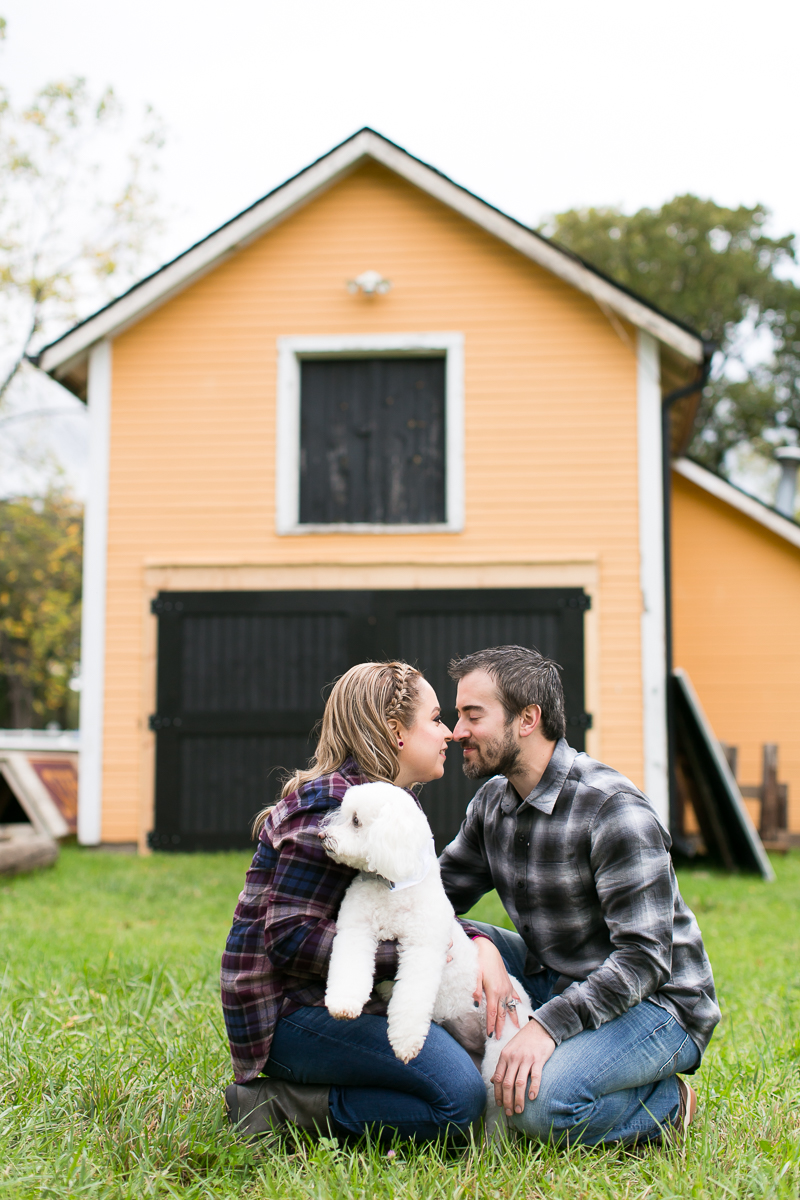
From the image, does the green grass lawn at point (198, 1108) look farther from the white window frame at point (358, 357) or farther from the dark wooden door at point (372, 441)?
the dark wooden door at point (372, 441)

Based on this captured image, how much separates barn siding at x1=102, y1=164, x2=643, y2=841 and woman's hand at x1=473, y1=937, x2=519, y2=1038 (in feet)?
22.8

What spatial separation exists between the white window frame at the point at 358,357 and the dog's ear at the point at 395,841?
7573mm

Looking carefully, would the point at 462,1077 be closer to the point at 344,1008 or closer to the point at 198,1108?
the point at 344,1008

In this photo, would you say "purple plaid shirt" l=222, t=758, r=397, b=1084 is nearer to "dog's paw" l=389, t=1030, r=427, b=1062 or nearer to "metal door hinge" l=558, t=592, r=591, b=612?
"dog's paw" l=389, t=1030, r=427, b=1062

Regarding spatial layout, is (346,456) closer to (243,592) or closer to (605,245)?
(243,592)

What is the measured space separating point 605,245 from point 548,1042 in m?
27.7

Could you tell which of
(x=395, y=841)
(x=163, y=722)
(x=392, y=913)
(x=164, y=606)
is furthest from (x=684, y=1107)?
(x=164, y=606)

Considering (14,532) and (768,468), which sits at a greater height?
(768,468)

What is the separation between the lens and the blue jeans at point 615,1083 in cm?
280

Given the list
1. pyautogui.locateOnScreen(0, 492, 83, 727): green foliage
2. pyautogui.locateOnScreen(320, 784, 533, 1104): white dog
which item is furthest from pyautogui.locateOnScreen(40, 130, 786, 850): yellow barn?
pyautogui.locateOnScreen(0, 492, 83, 727): green foliage

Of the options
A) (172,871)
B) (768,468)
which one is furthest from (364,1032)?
(768,468)

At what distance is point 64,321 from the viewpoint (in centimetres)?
2180

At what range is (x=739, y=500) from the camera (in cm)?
1212

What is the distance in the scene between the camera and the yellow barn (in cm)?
994
